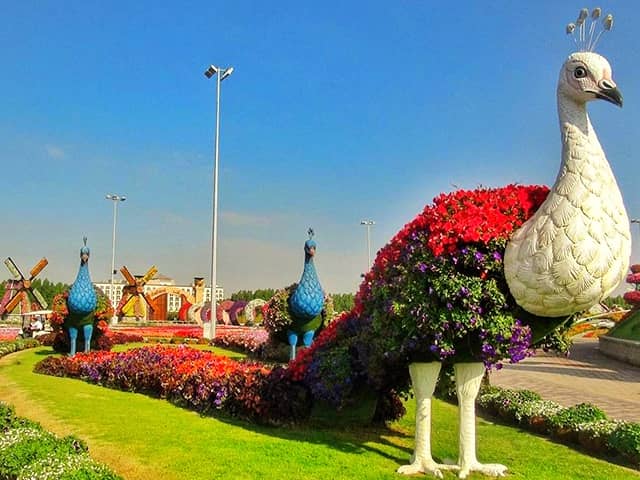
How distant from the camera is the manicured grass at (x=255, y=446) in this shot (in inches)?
247

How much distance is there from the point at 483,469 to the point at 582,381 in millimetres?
10909

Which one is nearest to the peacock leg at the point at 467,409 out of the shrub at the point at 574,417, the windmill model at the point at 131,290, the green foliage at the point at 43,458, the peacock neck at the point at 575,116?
the peacock neck at the point at 575,116

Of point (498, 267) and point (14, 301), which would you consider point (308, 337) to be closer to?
point (498, 267)

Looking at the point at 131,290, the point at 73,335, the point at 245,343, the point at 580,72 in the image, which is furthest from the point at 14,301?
the point at 580,72

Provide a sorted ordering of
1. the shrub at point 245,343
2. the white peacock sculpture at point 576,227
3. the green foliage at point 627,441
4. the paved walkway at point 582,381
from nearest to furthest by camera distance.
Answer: the white peacock sculpture at point 576,227, the green foliage at point 627,441, the paved walkway at point 582,381, the shrub at point 245,343

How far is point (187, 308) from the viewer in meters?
48.3

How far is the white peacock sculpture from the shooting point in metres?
5.12

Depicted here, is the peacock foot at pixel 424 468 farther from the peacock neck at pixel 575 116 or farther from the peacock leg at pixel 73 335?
the peacock leg at pixel 73 335

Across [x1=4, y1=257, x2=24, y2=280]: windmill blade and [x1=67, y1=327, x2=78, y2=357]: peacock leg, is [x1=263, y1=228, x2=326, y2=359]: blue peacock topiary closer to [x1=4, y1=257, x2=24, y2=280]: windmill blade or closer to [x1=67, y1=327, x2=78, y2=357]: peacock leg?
[x1=67, y1=327, x2=78, y2=357]: peacock leg

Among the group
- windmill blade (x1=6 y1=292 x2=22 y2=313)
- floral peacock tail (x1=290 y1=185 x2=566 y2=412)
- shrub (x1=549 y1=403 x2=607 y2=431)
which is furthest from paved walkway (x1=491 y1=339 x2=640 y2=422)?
windmill blade (x1=6 y1=292 x2=22 y2=313)

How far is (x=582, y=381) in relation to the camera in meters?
15.6

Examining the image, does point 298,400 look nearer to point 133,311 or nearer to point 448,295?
point 448,295

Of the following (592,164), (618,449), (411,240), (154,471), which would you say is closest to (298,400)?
(154,471)

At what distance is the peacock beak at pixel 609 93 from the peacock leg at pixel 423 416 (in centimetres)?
304
